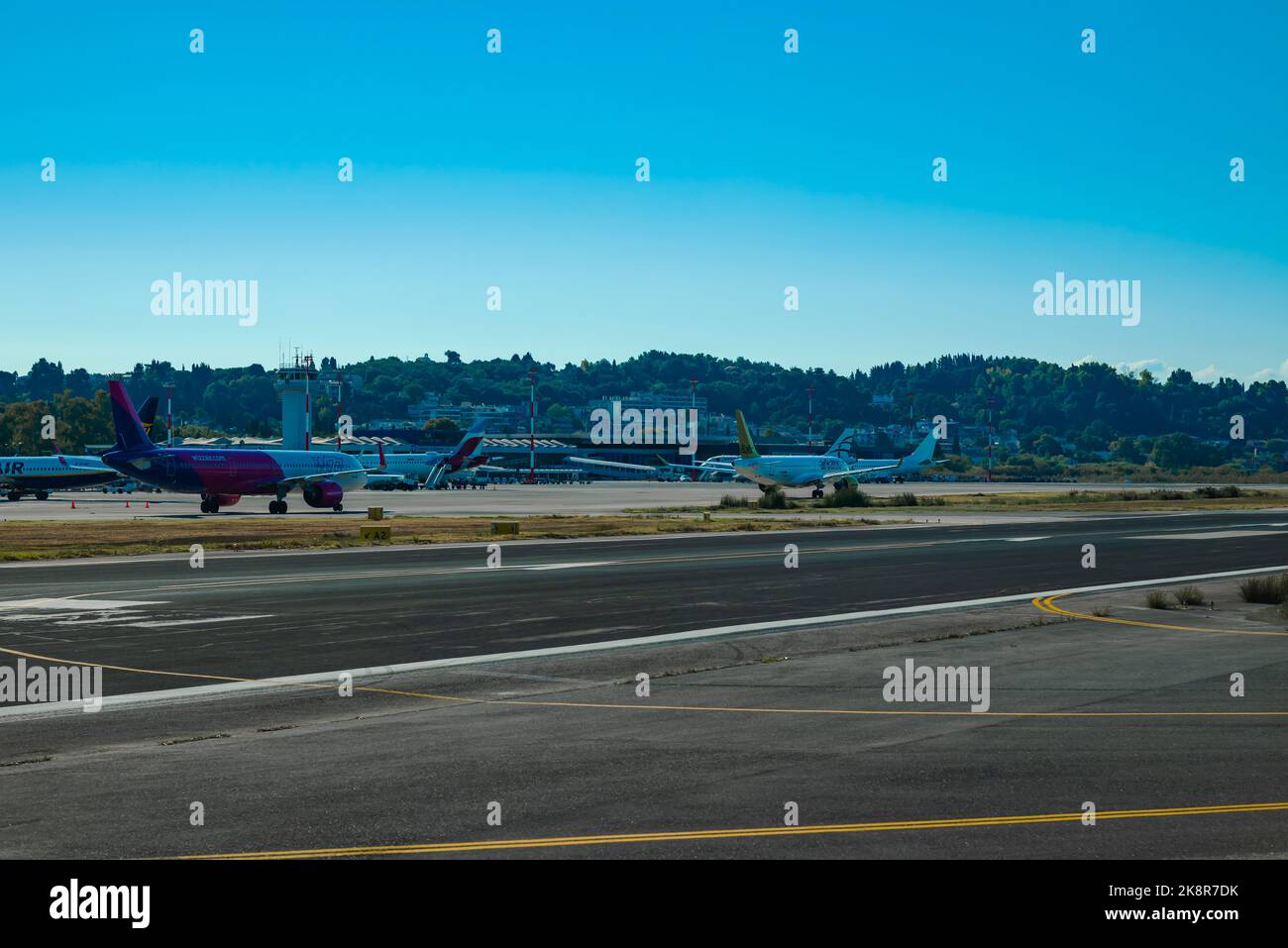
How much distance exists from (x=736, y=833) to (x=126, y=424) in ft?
240

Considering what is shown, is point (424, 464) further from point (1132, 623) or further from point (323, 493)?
point (1132, 623)

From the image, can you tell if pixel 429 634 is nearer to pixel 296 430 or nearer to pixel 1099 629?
pixel 1099 629

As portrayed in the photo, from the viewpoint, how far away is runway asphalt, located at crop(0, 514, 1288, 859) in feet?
33.4

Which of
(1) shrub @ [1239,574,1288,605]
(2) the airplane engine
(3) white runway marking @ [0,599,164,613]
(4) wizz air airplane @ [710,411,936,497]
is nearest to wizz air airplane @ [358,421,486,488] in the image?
(2) the airplane engine

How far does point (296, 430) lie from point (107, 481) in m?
40.6

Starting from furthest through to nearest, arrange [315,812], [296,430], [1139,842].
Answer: [296,430] → [315,812] → [1139,842]

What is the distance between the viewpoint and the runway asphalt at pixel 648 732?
10188mm

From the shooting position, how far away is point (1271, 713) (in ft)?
51.5

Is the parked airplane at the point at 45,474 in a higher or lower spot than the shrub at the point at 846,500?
higher

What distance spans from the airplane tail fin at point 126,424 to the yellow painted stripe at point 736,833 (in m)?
71.8

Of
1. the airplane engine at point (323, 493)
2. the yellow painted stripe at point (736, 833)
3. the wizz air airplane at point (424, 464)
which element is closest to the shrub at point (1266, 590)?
the yellow painted stripe at point (736, 833)

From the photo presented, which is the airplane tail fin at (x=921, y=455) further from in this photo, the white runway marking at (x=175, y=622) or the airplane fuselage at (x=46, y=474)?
the white runway marking at (x=175, y=622)

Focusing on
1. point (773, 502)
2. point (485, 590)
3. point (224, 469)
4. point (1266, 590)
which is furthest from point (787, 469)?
point (1266, 590)
